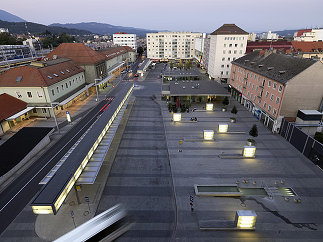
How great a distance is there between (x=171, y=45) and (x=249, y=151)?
13443cm

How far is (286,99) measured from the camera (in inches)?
1486

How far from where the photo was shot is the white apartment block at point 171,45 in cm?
14600

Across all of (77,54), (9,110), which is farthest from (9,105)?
(77,54)

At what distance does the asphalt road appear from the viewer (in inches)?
872

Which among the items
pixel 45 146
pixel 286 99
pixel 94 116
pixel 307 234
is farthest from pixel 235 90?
pixel 45 146

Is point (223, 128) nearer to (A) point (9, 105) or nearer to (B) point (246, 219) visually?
(B) point (246, 219)

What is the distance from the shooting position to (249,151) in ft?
103

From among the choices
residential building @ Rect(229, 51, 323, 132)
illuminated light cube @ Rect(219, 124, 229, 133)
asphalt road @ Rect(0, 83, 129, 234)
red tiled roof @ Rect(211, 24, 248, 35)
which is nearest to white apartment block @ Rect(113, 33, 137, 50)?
red tiled roof @ Rect(211, 24, 248, 35)

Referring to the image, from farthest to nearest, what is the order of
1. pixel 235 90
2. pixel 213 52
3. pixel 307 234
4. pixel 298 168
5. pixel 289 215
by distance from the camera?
pixel 213 52 → pixel 235 90 → pixel 298 168 → pixel 289 215 → pixel 307 234

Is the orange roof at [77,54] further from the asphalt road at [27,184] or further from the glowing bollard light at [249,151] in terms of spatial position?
the glowing bollard light at [249,151]

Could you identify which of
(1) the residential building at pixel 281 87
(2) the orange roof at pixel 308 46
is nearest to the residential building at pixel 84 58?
(1) the residential building at pixel 281 87

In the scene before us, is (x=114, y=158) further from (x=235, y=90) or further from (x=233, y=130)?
(x=235, y=90)

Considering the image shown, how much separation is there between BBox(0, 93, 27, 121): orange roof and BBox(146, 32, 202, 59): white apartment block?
120 meters

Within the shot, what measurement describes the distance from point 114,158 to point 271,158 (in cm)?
2696
